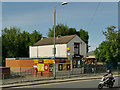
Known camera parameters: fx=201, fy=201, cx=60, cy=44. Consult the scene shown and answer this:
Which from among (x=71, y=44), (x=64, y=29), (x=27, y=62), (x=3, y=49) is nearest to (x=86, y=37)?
(x=64, y=29)

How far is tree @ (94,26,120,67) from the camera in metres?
42.2

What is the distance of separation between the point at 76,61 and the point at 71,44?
366cm

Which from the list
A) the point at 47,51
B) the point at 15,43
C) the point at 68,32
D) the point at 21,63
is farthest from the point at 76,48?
the point at 68,32

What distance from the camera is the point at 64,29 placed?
254 ft

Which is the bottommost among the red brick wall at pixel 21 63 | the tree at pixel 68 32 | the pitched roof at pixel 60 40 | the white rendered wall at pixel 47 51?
the red brick wall at pixel 21 63

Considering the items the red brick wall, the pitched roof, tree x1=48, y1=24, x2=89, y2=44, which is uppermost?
tree x1=48, y1=24, x2=89, y2=44

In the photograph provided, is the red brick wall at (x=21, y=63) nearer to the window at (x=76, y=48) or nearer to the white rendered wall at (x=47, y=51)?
the white rendered wall at (x=47, y=51)

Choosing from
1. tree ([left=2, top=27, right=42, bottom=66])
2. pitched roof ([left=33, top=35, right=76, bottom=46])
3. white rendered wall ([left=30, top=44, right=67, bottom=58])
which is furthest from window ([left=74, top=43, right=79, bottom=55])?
tree ([left=2, top=27, right=42, bottom=66])

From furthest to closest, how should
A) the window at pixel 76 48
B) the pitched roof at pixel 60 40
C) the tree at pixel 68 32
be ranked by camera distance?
the tree at pixel 68 32 → the window at pixel 76 48 → the pitched roof at pixel 60 40

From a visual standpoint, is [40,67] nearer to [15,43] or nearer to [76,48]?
[76,48]

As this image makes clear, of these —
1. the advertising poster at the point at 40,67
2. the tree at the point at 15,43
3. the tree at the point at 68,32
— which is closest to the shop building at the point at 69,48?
the advertising poster at the point at 40,67

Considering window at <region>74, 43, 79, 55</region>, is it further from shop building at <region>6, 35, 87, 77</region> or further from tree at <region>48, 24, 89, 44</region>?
tree at <region>48, 24, 89, 44</region>

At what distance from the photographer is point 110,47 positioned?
42250 millimetres

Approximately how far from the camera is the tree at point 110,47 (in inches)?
1662
